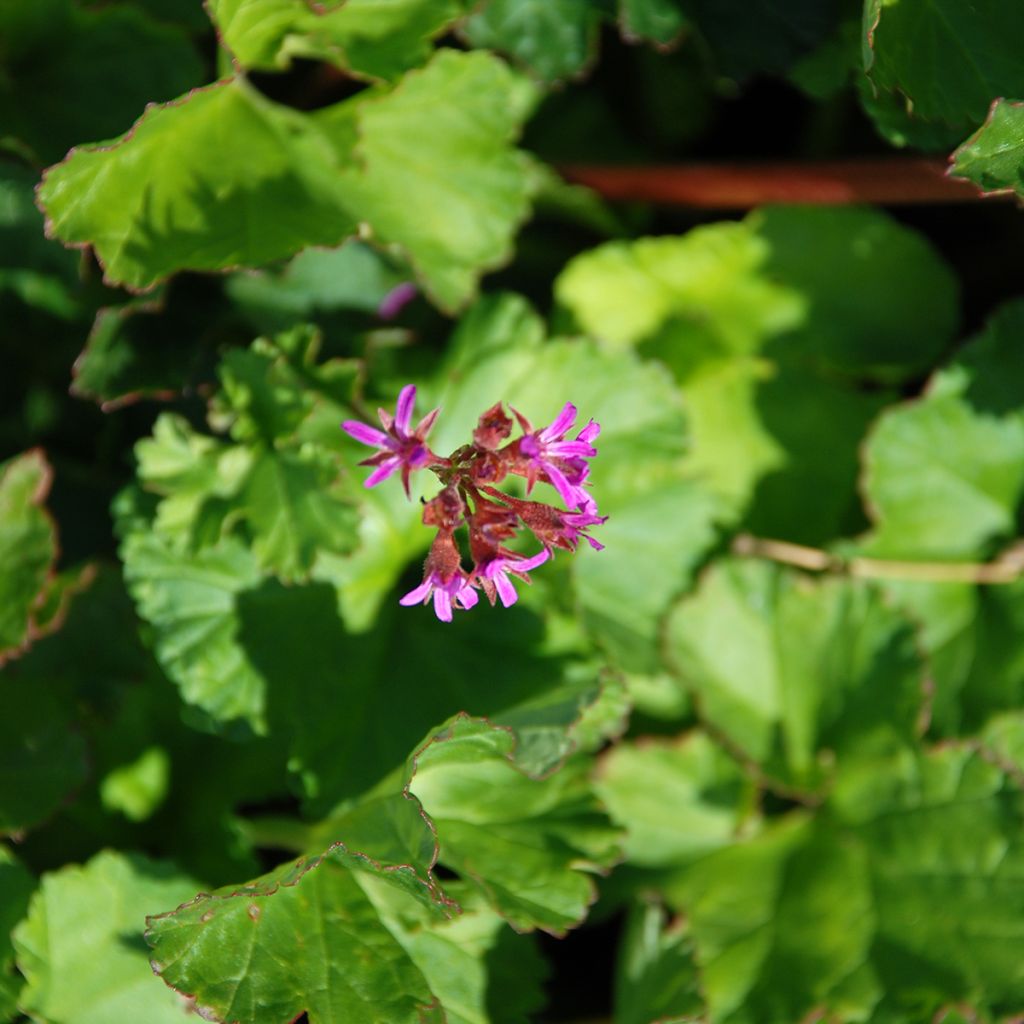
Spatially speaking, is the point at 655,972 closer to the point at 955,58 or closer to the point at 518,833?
the point at 518,833

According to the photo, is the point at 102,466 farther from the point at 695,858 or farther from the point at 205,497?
the point at 695,858

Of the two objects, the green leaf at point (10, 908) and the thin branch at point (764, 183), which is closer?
the green leaf at point (10, 908)

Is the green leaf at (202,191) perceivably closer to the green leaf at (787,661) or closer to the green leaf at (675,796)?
the green leaf at (787,661)

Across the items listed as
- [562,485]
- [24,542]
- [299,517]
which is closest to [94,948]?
[24,542]

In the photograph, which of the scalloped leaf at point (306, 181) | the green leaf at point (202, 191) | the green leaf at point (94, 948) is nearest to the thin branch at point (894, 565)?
the scalloped leaf at point (306, 181)

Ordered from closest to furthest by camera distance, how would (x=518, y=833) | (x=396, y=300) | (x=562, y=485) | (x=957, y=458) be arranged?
(x=562, y=485)
(x=518, y=833)
(x=957, y=458)
(x=396, y=300)
